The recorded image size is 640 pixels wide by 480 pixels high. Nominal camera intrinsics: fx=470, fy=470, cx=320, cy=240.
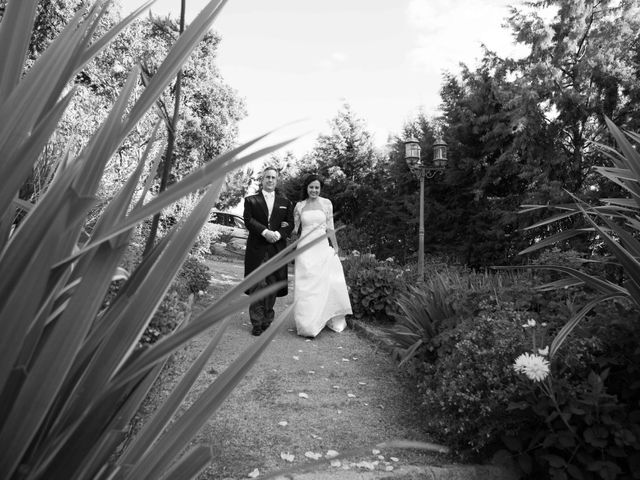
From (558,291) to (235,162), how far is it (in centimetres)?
361

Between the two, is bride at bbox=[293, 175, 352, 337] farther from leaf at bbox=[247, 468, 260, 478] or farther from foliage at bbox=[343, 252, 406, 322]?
leaf at bbox=[247, 468, 260, 478]

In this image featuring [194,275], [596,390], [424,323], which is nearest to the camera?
[596,390]

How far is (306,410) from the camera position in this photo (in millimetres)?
3738

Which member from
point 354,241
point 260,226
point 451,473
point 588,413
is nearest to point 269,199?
point 260,226

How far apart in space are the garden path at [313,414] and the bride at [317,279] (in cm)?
38

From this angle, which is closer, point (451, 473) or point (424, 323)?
point (451, 473)

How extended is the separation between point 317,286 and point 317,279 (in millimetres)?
94

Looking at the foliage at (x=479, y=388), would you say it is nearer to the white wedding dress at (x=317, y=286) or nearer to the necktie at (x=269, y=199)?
the white wedding dress at (x=317, y=286)

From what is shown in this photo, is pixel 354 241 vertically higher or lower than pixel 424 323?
higher

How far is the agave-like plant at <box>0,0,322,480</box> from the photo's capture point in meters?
0.44

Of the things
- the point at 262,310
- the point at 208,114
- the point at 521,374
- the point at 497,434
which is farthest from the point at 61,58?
the point at 208,114

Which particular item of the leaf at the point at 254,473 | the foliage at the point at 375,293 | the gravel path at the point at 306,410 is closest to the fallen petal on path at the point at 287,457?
the gravel path at the point at 306,410

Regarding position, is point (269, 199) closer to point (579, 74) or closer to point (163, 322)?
point (163, 322)

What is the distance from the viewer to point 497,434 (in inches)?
110
